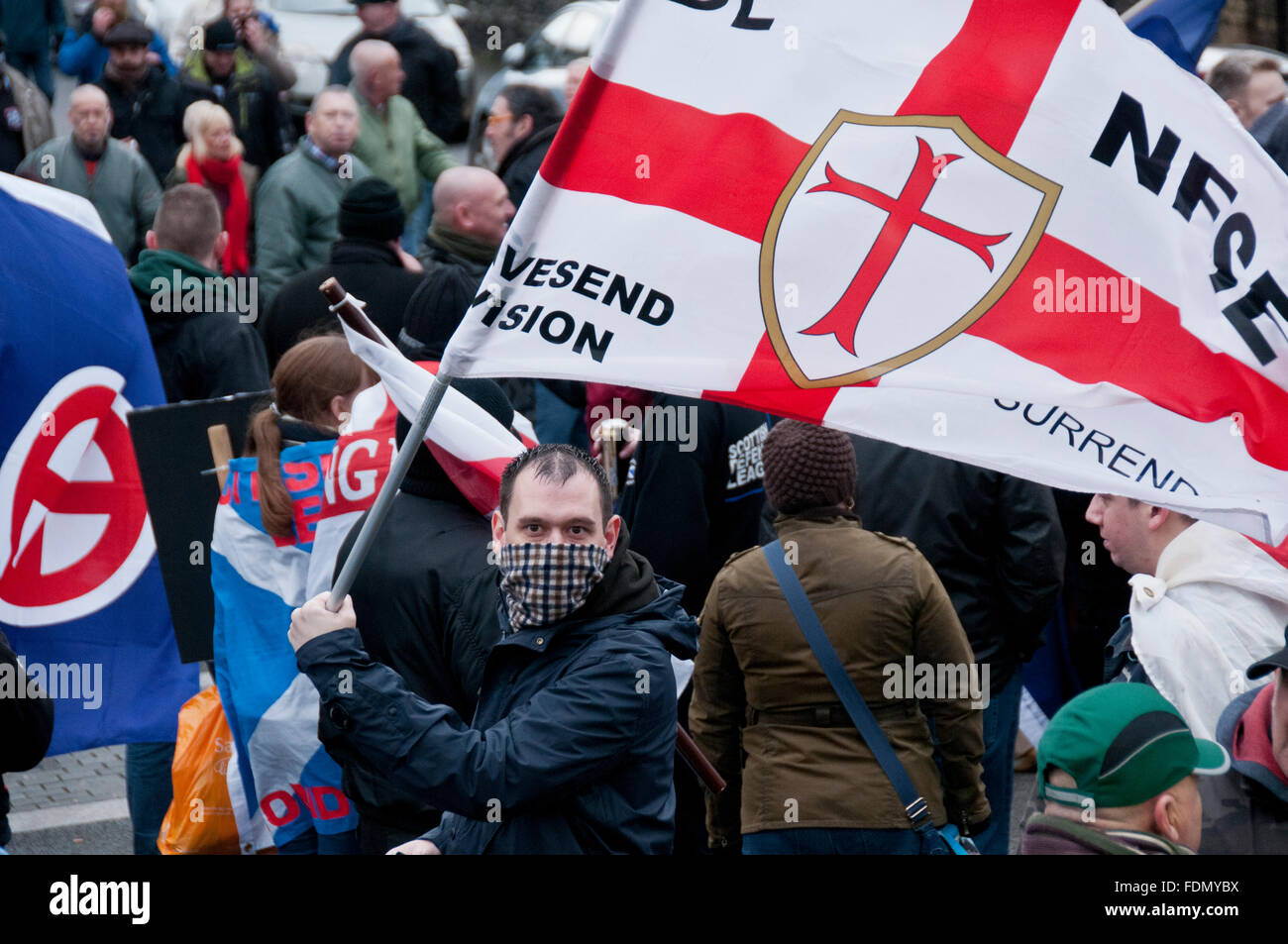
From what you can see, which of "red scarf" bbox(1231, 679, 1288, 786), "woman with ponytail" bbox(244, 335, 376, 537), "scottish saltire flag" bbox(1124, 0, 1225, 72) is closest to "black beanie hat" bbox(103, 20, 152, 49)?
"woman with ponytail" bbox(244, 335, 376, 537)

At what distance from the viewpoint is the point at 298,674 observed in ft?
14.0

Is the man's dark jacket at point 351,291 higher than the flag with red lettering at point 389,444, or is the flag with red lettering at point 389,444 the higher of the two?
the flag with red lettering at point 389,444

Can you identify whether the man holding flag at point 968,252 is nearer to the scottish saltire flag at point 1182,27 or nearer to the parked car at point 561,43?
the scottish saltire flag at point 1182,27

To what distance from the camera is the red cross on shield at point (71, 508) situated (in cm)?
449

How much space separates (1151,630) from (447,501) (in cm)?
163

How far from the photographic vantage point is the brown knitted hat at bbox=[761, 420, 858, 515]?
4355 millimetres

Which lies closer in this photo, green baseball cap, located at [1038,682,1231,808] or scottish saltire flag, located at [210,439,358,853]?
green baseball cap, located at [1038,682,1231,808]

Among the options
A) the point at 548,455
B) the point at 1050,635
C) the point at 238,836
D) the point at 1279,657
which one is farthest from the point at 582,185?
the point at 1050,635

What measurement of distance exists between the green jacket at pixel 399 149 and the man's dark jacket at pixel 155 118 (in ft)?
6.52

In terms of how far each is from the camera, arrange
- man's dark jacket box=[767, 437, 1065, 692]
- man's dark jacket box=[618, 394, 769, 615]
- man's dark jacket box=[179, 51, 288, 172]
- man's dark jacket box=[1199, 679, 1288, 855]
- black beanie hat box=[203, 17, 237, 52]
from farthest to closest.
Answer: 1. black beanie hat box=[203, 17, 237, 52]
2. man's dark jacket box=[179, 51, 288, 172]
3. man's dark jacket box=[618, 394, 769, 615]
4. man's dark jacket box=[767, 437, 1065, 692]
5. man's dark jacket box=[1199, 679, 1288, 855]

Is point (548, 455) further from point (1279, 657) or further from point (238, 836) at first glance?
point (238, 836)

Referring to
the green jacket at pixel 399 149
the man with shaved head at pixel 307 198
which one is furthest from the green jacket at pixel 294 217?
the green jacket at pixel 399 149

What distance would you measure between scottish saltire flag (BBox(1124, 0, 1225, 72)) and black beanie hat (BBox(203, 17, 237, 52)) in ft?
29.6

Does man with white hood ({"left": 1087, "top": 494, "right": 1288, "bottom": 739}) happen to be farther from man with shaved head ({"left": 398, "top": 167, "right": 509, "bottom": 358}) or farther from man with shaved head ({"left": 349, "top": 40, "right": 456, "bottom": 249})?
man with shaved head ({"left": 349, "top": 40, "right": 456, "bottom": 249})
